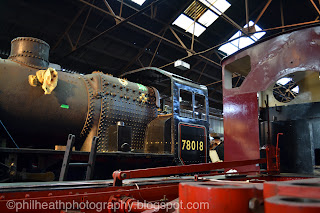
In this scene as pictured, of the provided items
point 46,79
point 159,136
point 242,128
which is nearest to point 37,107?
point 46,79

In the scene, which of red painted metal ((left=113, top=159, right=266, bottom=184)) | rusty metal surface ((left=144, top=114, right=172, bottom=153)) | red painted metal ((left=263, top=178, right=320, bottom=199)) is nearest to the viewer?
red painted metal ((left=263, top=178, right=320, bottom=199))

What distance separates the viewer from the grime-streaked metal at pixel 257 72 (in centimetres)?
381

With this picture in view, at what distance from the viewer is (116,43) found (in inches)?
419

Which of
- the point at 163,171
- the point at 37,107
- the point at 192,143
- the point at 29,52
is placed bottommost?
the point at 163,171

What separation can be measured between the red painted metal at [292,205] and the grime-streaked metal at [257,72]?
3.52 m

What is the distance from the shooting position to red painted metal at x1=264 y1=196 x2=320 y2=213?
0.66 meters

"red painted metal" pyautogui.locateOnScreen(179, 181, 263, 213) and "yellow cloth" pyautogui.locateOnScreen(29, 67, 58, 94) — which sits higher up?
"yellow cloth" pyautogui.locateOnScreen(29, 67, 58, 94)

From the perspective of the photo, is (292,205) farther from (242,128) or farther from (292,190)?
(242,128)

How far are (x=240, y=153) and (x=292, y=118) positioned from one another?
106 centimetres

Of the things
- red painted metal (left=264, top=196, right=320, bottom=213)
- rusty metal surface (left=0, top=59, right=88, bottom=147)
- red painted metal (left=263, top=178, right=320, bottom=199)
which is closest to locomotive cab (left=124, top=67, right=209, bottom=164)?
rusty metal surface (left=0, top=59, right=88, bottom=147)

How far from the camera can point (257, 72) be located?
14.4ft

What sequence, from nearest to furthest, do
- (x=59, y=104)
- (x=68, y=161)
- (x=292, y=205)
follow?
(x=292, y=205) < (x=68, y=161) < (x=59, y=104)

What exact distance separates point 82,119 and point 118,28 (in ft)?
22.3

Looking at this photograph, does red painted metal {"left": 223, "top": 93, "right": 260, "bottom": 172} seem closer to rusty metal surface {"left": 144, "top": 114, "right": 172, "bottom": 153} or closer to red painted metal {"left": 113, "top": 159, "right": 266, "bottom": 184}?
rusty metal surface {"left": 144, "top": 114, "right": 172, "bottom": 153}
